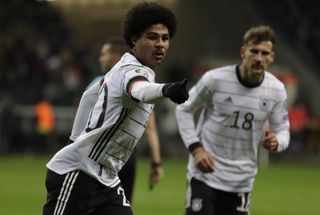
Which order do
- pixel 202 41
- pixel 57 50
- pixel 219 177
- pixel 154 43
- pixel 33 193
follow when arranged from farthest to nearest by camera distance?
pixel 202 41
pixel 57 50
pixel 33 193
pixel 219 177
pixel 154 43

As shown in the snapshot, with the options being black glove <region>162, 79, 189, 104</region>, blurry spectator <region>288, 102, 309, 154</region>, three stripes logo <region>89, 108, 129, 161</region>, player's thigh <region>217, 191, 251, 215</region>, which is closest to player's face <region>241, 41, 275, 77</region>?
player's thigh <region>217, 191, 251, 215</region>

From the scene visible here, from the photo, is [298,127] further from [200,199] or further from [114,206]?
[114,206]

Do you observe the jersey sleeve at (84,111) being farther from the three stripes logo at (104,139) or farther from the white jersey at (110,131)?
the three stripes logo at (104,139)

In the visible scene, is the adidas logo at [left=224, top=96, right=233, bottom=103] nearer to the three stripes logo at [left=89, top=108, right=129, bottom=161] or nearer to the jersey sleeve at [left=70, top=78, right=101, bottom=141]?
the jersey sleeve at [left=70, top=78, right=101, bottom=141]

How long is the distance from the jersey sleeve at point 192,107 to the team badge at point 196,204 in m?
0.51

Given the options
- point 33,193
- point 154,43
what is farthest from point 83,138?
point 33,193

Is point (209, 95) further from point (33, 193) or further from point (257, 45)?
point (33, 193)

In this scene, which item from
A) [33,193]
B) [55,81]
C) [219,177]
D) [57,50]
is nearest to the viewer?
[219,177]

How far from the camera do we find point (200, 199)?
28.0ft

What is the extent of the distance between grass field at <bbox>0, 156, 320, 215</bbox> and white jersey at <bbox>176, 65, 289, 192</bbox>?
524 cm

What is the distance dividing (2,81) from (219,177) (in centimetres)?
2089

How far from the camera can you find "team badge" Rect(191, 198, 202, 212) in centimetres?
850

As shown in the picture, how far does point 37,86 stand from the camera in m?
28.2

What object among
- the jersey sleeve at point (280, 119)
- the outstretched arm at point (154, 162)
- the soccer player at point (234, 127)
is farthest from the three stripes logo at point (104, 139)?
the outstretched arm at point (154, 162)
